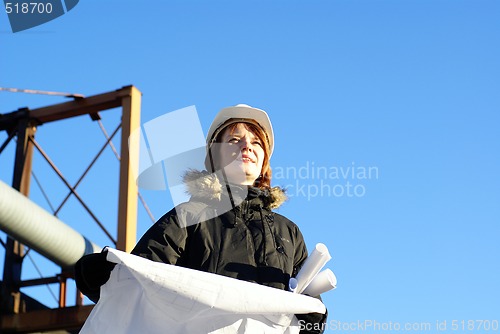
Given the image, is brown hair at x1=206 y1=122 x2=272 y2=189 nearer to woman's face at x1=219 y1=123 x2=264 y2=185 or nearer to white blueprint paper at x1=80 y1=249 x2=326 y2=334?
woman's face at x1=219 y1=123 x2=264 y2=185

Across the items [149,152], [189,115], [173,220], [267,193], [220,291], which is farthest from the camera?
[149,152]

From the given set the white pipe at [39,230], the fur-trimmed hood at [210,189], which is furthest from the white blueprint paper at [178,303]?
the white pipe at [39,230]

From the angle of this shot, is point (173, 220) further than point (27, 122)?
No

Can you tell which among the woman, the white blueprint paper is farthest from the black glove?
the woman

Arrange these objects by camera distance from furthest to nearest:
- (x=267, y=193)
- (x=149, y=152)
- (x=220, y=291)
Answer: (x=149, y=152), (x=267, y=193), (x=220, y=291)

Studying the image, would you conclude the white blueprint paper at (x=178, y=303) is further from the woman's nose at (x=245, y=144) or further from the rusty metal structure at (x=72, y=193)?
the rusty metal structure at (x=72, y=193)

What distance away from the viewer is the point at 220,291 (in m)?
3.16

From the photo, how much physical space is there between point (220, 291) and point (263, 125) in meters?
1.08

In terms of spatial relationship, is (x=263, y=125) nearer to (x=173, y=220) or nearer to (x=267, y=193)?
(x=267, y=193)

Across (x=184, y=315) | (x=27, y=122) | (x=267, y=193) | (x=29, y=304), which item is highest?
(x=27, y=122)

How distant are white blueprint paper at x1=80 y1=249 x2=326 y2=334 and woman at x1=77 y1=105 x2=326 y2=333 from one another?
166mm

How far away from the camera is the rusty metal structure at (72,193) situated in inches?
460

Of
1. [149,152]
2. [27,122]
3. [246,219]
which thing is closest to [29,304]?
[27,122]

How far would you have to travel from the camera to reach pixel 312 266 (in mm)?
3398
